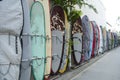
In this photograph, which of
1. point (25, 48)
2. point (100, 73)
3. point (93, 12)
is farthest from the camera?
point (93, 12)

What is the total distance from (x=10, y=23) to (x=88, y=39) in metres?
9.49

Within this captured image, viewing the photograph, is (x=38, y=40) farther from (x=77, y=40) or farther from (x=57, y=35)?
(x=77, y=40)

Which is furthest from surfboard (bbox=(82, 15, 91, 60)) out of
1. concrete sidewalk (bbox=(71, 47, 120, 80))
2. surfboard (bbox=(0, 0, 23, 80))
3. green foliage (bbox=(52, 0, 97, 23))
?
surfboard (bbox=(0, 0, 23, 80))

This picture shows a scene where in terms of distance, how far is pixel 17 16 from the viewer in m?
5.20

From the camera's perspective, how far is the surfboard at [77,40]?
11659 millimetres

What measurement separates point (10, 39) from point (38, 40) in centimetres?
178

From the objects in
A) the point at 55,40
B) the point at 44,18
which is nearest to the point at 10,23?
the point at 44,18

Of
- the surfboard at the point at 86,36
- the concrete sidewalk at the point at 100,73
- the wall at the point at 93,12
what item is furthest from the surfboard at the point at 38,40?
the wall at the point at 93,12

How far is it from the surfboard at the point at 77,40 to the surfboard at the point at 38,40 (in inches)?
177

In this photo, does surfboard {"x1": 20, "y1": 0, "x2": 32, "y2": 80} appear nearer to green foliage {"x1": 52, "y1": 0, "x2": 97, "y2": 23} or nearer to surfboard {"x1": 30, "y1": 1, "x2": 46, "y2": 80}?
surfboard {"x1": 30, "y1": 1, "x2": 46, "y2": 80}

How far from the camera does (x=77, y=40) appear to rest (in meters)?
12.0

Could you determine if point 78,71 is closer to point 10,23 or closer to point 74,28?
point 74,28

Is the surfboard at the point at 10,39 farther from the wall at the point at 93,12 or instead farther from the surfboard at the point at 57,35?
the wall at the point at 93,12

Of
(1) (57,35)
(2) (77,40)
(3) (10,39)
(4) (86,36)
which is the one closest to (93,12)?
(4) (86,36)
